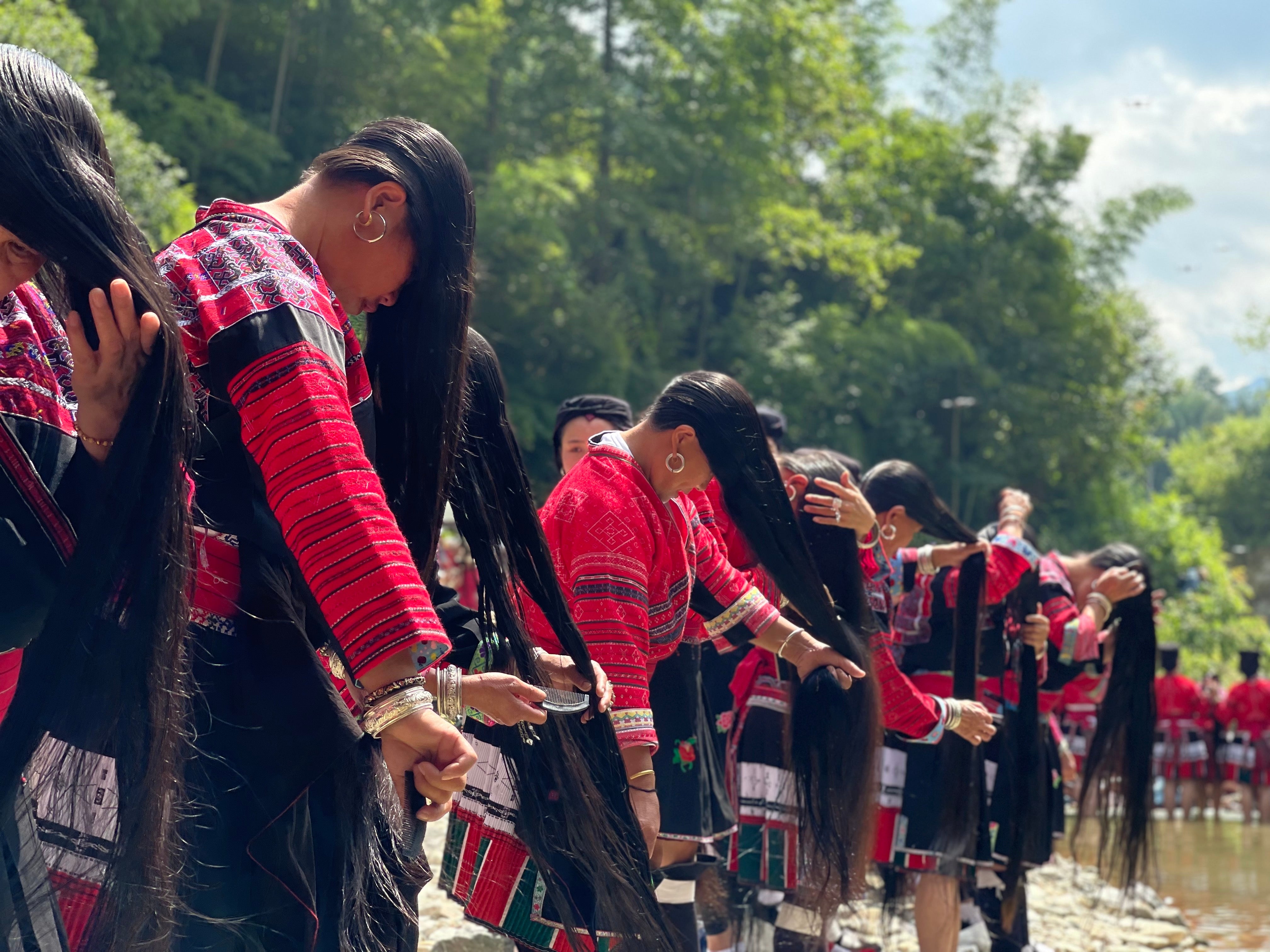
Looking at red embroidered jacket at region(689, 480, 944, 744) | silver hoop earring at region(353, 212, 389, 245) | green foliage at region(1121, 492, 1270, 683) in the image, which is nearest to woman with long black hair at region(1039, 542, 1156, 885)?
red embroidered jacket at region(689, 480, 944, 744)

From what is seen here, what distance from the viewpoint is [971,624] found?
15.2 feet

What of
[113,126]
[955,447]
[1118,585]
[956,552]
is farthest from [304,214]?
[955,447]

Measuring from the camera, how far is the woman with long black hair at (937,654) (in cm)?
452

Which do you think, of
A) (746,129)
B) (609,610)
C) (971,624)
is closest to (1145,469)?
(746,129)

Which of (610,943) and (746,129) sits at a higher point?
(746,129)

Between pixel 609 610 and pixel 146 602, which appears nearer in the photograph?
pixel 146 602

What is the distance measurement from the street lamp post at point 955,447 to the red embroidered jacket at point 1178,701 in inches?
481

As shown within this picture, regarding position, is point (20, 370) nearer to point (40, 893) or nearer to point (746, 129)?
point (40, 893)

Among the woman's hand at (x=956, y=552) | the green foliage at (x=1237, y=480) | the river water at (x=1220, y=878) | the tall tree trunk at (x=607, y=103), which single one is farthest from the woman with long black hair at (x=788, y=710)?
the green foliage at (x=1237, y=480)

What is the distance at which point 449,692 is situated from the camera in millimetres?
1988

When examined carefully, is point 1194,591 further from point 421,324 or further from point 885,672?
point 421,324

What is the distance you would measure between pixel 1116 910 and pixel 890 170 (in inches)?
955

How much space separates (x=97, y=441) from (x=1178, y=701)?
14.5m

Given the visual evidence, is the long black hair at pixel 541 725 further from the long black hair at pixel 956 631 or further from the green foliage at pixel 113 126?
the green foliage at pixel 113 126
